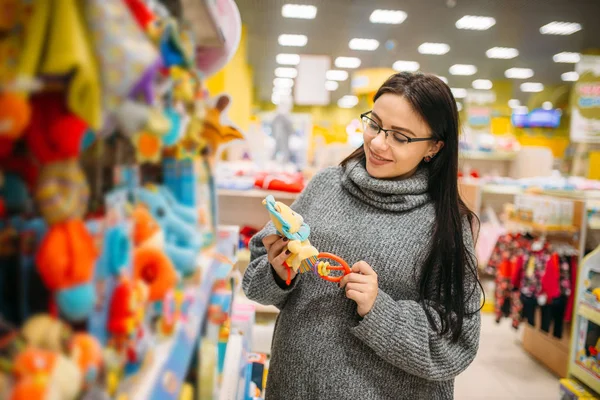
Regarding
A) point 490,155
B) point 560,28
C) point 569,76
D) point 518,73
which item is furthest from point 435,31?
point 569,76

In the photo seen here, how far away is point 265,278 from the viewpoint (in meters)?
1.29

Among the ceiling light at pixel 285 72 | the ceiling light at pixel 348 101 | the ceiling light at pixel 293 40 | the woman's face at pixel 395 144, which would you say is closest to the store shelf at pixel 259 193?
the woman's face at pixel 395 144

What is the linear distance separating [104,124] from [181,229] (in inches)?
9.4

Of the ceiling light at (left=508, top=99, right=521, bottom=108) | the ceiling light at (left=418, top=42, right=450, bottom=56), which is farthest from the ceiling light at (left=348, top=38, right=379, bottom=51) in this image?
the ceiling light at (left=508, top=99, right=521, bottom=108)

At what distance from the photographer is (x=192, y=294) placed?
2.04 feet

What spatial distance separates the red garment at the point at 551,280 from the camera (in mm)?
3515

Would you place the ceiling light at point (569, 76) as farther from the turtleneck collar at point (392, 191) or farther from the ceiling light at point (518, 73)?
the turtleneck collar at point (392, 191)

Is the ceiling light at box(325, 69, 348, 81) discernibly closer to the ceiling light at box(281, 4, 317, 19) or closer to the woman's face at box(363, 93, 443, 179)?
the ceiling light at box(281, 4, 317, 19)

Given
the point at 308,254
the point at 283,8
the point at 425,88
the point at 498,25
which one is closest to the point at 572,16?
the point at 498,25

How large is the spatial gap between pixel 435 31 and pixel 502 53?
2654 mm

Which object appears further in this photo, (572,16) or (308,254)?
(572,16)

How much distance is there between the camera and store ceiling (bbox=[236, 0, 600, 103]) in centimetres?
685

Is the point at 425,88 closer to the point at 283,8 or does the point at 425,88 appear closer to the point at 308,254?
the point at 308,254

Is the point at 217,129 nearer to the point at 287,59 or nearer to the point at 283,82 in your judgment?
the point at 287,59
